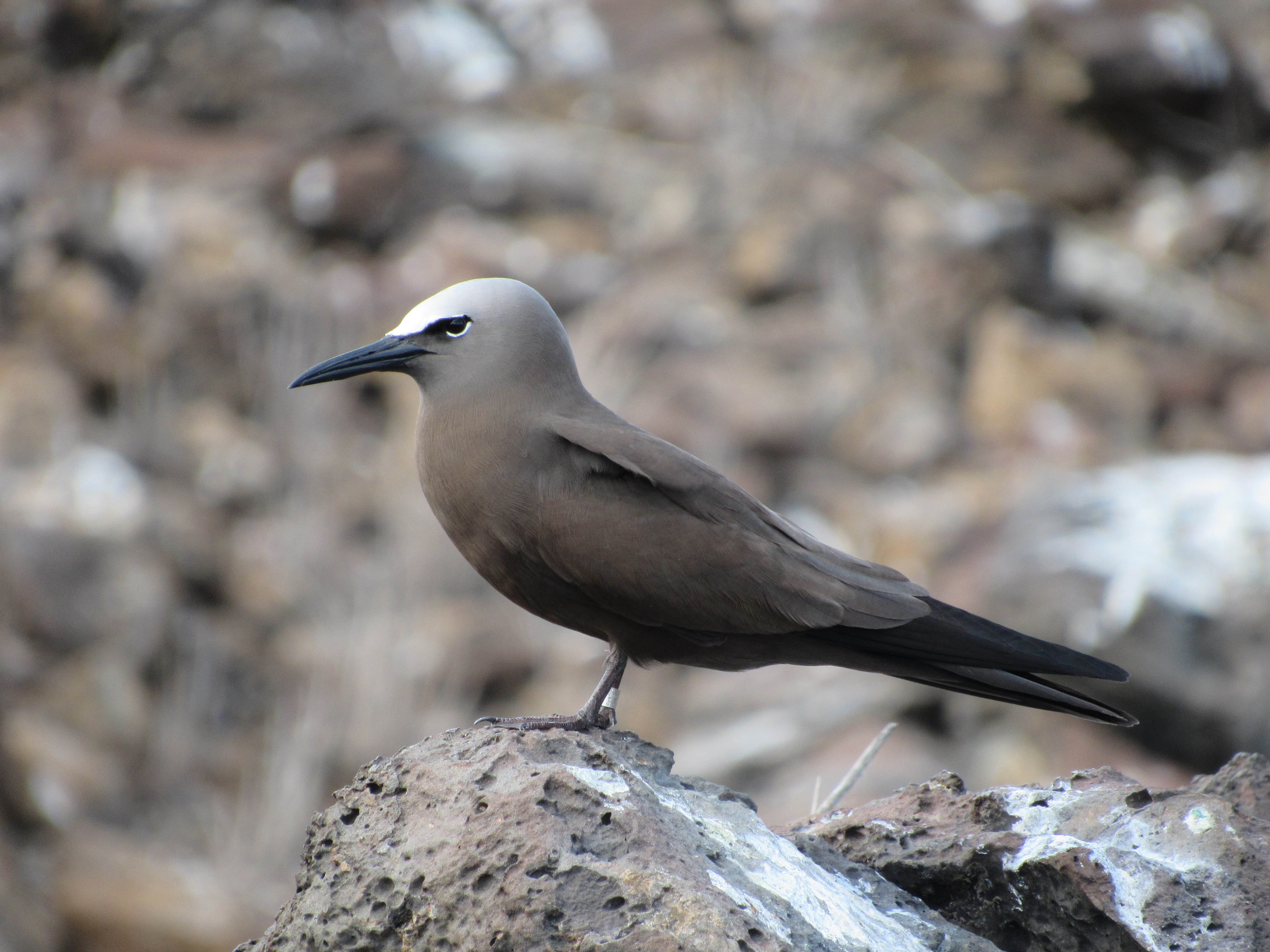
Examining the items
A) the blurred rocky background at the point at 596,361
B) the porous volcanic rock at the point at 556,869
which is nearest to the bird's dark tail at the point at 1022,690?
the porous volcanic rock at the point at 556,869

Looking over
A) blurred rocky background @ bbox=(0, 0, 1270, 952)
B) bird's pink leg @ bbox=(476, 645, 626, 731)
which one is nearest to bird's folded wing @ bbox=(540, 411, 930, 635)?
bird's pink leg @ bbox=(476, 645, 626, 731)

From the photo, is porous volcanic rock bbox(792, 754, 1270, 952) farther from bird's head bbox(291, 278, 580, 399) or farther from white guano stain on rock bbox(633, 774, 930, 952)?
bird's head bbox(291, 278, 580, 399)

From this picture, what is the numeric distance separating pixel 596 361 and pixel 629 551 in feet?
26.7

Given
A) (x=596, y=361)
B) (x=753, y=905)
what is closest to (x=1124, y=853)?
(x=753, y=905)

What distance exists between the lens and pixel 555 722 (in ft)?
11.1

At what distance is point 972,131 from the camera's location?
16.6 meters

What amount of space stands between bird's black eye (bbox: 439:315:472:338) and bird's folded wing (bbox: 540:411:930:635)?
413 mm

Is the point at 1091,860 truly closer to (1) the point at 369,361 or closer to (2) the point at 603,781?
(2) the point at 603,781

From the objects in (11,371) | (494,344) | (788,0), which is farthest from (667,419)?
(788,0)

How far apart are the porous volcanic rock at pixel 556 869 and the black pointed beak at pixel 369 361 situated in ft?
3.82

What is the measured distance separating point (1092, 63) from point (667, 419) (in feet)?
30.7

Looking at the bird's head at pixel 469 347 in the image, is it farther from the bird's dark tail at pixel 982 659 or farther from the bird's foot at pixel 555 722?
the bird's dark tail at pixel 982 659

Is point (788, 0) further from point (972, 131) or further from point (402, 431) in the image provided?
point (402, 431)

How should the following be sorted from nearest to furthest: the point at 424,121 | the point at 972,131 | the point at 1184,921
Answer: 1. the point at 1184,921
2. the point at 424,121
3. the point at 972,131
